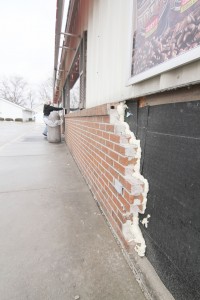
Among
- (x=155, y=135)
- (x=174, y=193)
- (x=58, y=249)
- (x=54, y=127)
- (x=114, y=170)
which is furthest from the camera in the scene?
(x=54, y=127)

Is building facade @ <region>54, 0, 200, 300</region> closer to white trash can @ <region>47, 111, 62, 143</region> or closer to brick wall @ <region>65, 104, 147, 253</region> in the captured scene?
brick wall @ <region>65, 104, 147, 253</region>

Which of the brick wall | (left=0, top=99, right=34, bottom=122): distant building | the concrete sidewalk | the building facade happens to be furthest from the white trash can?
(left=0, top=99, right=34, bottom=122): distant building

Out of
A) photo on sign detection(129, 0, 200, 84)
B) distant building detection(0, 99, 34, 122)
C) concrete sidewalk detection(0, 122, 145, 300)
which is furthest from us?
distant building detection(0, 99, 34, 122)

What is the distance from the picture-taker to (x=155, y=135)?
5.54 ft

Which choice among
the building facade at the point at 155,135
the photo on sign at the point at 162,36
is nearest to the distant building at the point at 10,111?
the building facade at the point at 155,135

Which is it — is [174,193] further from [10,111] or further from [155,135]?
[10,111]

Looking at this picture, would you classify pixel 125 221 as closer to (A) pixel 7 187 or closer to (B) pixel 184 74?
(B) pixel 184 74

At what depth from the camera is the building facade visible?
1.27 meters

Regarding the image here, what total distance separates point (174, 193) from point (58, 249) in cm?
128

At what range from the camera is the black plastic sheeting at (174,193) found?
1.26 m

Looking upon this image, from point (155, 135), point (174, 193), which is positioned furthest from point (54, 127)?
point (174, 193)

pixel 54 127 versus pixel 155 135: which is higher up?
pixel 155 135

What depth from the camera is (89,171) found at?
3.77m

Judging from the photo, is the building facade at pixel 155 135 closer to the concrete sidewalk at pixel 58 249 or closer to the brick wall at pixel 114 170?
the brick wall at pixel 114 170
